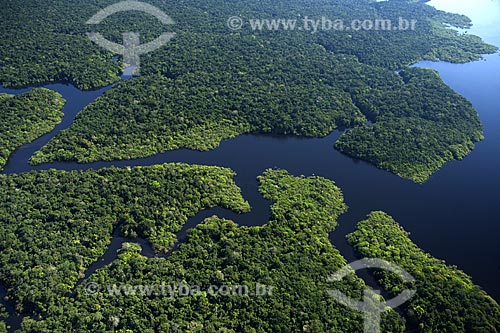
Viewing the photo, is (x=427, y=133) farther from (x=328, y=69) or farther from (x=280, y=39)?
(x=280, y=39)

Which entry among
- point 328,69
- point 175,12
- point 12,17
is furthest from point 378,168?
point 12,17

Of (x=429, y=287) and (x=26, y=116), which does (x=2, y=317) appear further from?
(x=429, y=287)

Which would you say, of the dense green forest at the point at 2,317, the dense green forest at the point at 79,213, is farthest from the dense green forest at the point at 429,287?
the dense green forest at the point at 2,317

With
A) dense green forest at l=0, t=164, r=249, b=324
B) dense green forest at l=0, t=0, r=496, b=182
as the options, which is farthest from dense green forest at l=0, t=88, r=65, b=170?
dense green forest at l=0, t=164, r=249, b=324

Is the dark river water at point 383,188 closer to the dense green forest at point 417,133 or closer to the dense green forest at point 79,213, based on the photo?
the dense green forest at point 417,133

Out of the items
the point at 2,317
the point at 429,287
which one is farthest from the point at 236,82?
the point at 2,317
